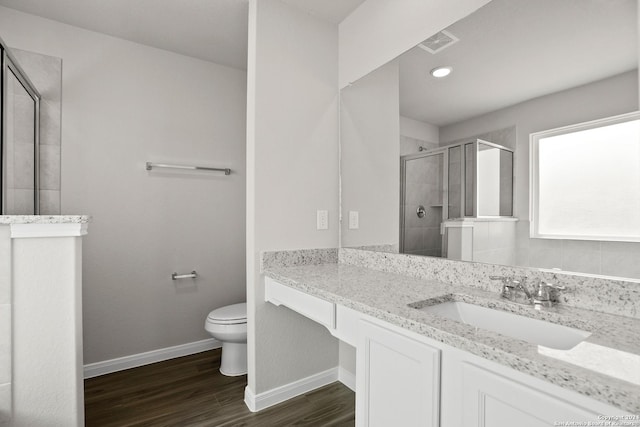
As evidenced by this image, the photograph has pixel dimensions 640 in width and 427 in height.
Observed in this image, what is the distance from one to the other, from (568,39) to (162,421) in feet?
8.17

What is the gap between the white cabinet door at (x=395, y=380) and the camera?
34.7 inches

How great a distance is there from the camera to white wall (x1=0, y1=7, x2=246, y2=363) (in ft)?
7.08

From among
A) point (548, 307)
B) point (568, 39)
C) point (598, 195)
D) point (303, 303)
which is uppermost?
point (568, 39)

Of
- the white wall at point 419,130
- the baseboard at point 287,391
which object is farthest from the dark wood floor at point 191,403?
the white wall at point 419,130

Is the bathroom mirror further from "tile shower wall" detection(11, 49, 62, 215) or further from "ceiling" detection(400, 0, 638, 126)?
"tile shower wall" detection(11, 49, 62, 215)

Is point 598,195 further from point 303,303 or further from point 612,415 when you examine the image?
point 303,303

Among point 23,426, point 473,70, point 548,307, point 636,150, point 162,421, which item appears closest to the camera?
point 636,150

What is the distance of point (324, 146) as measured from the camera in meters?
2.03

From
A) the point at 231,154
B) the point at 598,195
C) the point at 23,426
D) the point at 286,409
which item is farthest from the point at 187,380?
the point at 598,195

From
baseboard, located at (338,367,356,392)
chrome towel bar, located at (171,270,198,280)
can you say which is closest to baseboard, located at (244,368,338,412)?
baseboard, located at (338,367,356,392)

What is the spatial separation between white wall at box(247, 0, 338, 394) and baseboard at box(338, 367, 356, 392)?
0.07 metres

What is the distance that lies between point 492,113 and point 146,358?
106 inches

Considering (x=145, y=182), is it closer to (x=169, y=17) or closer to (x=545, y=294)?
(x=169, y=17)

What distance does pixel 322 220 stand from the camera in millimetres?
2023
